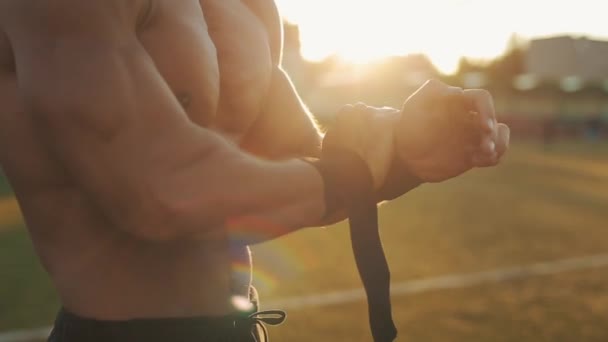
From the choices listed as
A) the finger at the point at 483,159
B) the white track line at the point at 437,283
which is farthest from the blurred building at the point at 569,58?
the finger at the point at 483,159

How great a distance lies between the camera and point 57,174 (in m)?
1.34

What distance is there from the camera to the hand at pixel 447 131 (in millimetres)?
1265

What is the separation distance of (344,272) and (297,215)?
5373 mm

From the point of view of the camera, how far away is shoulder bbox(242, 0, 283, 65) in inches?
74.5

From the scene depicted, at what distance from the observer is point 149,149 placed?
1106 millimetres

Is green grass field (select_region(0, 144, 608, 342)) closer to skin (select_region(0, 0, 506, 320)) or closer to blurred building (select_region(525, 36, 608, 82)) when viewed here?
skin (select_region(0, 0, 506, 320))

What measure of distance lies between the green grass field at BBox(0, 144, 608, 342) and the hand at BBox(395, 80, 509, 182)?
3473 mm

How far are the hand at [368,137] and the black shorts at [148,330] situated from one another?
19.3 inches

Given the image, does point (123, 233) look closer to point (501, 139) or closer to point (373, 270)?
point (373, 270)

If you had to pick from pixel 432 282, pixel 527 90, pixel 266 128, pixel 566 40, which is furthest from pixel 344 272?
pixel 566 40

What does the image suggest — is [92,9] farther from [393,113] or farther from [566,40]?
[566,40]

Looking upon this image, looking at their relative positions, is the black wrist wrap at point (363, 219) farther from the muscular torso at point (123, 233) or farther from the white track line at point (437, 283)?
the white track line at point (437, 283)

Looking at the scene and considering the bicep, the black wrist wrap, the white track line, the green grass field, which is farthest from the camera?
the green grass field

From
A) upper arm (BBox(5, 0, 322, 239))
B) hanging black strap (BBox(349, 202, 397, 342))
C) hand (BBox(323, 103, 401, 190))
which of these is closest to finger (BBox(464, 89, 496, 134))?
hand (BBox(323, 103, 401, 190))
